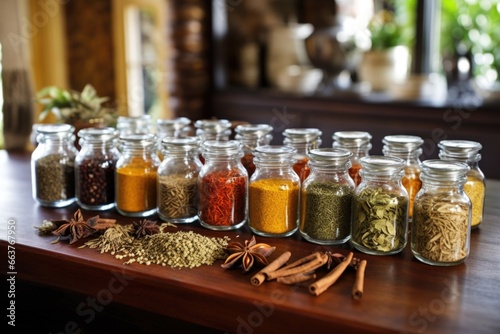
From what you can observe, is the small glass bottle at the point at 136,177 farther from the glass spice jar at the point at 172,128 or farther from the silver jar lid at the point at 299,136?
the silver jar lid at the point at 299,136

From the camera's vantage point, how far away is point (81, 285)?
50.9 inches

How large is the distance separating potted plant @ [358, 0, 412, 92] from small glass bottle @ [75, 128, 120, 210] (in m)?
2.33

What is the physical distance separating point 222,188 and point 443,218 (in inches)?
20.8

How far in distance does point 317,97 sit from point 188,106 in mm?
964

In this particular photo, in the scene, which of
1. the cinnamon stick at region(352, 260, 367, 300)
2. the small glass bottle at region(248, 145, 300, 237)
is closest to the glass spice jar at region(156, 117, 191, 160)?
the small glass bottle at region(248, 145, 300, 237)

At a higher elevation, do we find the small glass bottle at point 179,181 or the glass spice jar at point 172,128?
the glass spice jar at point 172,128

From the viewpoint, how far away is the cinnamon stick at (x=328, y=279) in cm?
111

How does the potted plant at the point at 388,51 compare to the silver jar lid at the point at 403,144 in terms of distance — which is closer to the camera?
the silver jar lid at the point at 403,144

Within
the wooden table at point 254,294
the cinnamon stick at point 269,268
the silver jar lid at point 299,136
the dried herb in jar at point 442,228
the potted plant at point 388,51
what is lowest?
the wooden table at point 254,294

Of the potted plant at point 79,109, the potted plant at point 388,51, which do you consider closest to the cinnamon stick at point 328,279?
the potted plant at point 79,109

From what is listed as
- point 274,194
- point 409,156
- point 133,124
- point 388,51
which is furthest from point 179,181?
point 388,51

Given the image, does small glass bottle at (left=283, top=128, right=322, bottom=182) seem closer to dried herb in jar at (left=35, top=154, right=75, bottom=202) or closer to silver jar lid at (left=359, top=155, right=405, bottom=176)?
silver jar lid at (left=359, top=155, right=405, bottom=176)

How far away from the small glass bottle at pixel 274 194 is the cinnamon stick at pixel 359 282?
257 mm

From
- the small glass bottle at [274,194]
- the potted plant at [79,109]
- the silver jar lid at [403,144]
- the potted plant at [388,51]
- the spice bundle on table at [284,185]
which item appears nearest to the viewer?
the spice bundle on table at [284,185]
